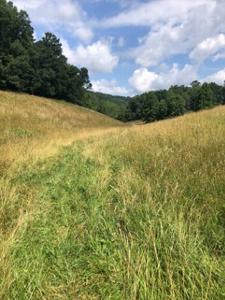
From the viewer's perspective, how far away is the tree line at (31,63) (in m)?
53.6

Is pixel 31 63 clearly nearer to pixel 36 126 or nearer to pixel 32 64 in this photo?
pixel 32 64

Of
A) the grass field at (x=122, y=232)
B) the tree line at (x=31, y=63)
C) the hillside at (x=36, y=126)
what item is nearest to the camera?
the grass field at (x=122, y=232)

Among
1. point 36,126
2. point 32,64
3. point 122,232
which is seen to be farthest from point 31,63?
point 122,232

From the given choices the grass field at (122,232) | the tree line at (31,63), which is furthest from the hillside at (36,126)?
the tree line at (31,63)

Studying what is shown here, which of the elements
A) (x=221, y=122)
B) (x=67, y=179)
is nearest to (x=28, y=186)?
(x=67, y=179)

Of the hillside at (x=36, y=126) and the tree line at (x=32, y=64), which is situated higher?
the tree line at (x=32, y=64)

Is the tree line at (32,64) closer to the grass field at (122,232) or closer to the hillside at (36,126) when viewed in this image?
the hillside at (36,126)

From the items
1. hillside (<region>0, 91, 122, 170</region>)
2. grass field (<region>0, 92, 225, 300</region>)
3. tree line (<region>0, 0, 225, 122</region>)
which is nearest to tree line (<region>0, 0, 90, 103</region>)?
tree line (<region>0, 0, 225, 122</region>)

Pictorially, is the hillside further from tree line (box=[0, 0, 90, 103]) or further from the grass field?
tree line (box=[0, 0, 90, 103])

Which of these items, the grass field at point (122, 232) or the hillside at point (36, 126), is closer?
the grass field at point (122, 232)

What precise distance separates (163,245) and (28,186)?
10.8ft

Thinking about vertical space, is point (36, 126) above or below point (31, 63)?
below

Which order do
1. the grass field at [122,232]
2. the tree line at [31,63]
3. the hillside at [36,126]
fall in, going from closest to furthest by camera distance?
the grass field at [122,232]
the hillside at [36,126]
the tree line at [31,63]

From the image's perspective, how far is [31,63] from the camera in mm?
59312
